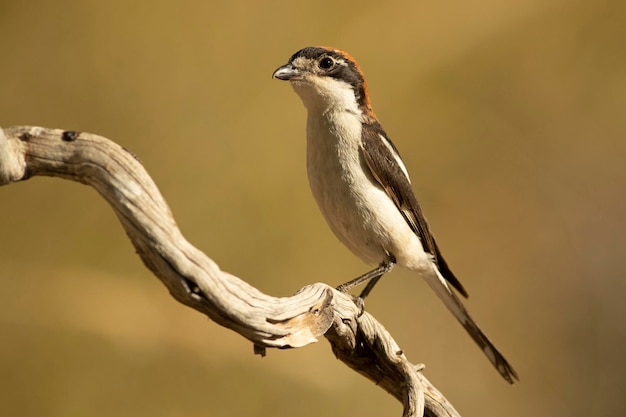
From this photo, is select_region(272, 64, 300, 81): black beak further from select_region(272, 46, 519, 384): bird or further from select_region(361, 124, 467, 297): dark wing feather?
select_region(361, 124, 467, 297): dark wing feather

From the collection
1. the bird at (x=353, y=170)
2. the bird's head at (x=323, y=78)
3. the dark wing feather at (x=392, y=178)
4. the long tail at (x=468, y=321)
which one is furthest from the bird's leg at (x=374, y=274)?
the bird's head at (x=323, y=78)

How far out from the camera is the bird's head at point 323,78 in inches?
82.3

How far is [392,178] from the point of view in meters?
2.09

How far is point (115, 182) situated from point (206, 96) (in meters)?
1.76

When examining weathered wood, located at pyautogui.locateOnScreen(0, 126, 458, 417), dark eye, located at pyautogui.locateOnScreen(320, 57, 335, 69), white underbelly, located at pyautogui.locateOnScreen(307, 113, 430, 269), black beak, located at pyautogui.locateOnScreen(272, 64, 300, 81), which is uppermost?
dark eye, located at pyautogui.locateOnScreen(320, 57, 335, 69)

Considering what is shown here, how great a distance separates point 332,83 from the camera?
83.3 inches

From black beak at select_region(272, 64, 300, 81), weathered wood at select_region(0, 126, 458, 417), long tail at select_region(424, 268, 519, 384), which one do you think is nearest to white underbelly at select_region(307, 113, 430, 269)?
black beak at select_region(272, 64, 300, 81)

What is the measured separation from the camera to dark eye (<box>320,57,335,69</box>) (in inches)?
83.4

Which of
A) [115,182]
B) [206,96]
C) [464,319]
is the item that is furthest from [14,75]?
[464,319]

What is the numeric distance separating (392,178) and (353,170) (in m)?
0.16

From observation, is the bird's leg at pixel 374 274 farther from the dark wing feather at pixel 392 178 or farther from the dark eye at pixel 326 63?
the dark eye at pixel 326 63

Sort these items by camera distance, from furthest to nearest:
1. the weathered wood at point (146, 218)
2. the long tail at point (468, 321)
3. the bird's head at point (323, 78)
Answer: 1. the long tail at point (468, 321)
2. the bird's head at point (323, 78)
3. the weathered wood at point (146, 218)

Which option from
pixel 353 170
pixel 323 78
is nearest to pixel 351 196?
pixel 353 170

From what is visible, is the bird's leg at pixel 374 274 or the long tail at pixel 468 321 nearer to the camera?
the bird's leg at pixel 374 274
